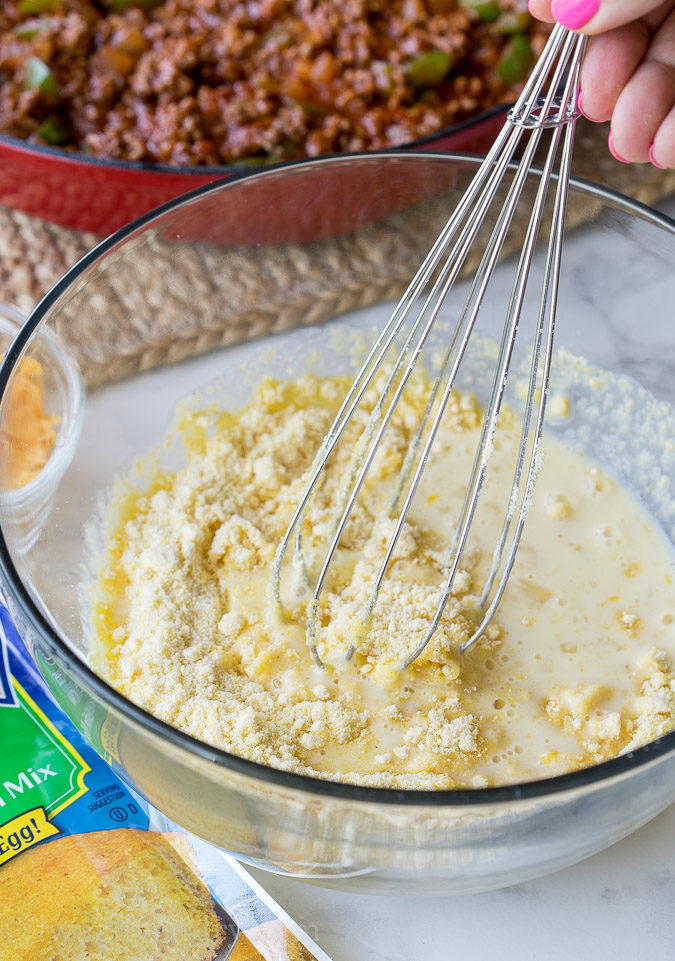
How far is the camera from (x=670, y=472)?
96cm

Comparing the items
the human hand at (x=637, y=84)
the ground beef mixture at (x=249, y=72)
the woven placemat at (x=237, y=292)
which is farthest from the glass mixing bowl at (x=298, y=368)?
the ground beef mixture at (x=249, y=72)

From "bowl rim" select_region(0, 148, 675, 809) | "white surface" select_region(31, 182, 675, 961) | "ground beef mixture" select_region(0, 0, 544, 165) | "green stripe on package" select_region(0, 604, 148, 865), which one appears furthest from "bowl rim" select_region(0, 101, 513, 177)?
"white surface" select_region(31, 182, 675, 961)

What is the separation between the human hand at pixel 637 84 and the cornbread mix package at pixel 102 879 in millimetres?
608

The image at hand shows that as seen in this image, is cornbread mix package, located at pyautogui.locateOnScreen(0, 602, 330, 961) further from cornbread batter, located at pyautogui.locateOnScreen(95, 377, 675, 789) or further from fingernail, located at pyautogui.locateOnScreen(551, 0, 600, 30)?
fingernail, located at pyautogui.locateOnScreen(551, 0, 600, 30)

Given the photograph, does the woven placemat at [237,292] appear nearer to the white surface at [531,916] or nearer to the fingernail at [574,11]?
the fingernail at [574,11]

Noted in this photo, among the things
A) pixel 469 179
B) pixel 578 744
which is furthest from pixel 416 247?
pixel 578 744

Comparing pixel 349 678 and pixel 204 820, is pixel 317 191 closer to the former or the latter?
pixel 349 678

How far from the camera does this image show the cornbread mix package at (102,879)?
2.39ft

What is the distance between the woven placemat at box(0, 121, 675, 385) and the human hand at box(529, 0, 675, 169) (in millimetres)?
191

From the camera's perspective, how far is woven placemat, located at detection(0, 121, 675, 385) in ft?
3.14

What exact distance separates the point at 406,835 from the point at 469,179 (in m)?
0.62

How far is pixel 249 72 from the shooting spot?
4.38 ft

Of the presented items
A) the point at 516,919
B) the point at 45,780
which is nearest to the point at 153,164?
the point at 45,780

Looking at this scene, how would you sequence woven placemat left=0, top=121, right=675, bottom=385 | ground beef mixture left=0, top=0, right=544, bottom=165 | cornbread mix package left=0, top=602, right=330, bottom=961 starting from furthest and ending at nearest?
ground beef mixture left=0, top=0, right=544, bottom=165 → woven placemat left=0, top=121, right=675, bottom=385 → cornbread mix package left=0, top=602, right=330, bottom=961
